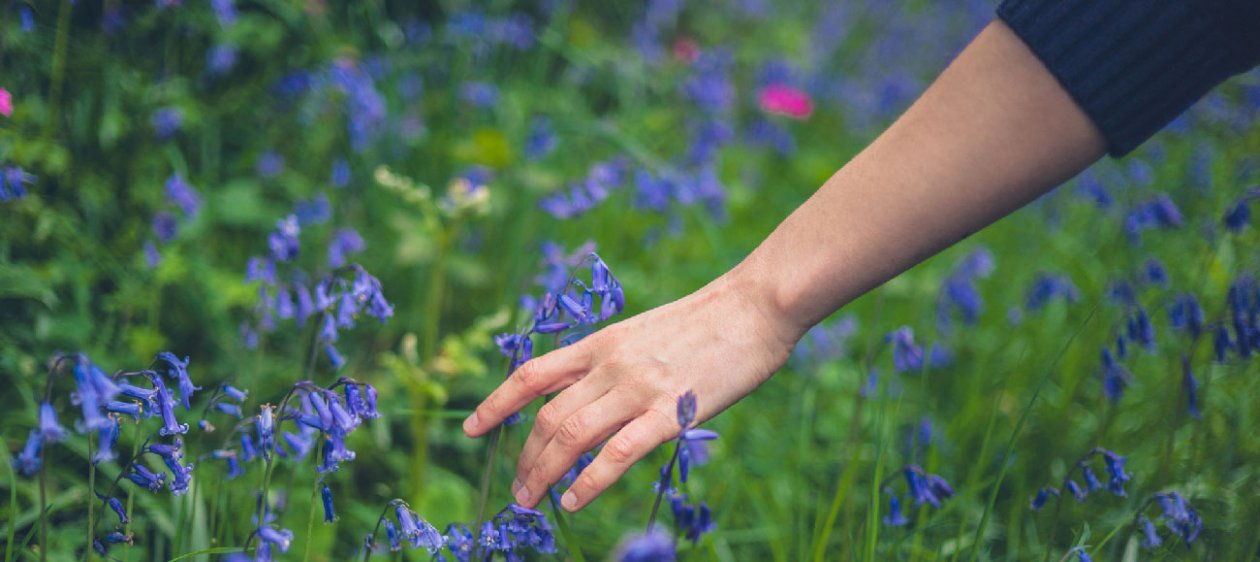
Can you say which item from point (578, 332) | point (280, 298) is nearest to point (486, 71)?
point (280, 298)

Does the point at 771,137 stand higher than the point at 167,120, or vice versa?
the point at 167,120

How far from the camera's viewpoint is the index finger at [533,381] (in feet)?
5.29

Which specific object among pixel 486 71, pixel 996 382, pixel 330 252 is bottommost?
pixel 996 382

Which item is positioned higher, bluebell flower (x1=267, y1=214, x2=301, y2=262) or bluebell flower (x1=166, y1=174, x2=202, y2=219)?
bluebell flower (x1=166, y1=174, x2=202, y2=219)

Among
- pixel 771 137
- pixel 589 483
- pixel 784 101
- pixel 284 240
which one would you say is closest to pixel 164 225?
pixel 284 240

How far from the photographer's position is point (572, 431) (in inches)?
60.1

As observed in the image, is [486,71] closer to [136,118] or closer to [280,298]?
[136,118]

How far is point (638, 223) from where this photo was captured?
15.4ft

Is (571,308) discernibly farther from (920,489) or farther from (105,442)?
(920,489)

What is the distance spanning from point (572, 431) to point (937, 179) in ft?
2.61

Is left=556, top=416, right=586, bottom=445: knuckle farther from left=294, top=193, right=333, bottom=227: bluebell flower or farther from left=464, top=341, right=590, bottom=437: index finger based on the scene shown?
left=294, top=193, right=333, bottom=227: bluebell flower

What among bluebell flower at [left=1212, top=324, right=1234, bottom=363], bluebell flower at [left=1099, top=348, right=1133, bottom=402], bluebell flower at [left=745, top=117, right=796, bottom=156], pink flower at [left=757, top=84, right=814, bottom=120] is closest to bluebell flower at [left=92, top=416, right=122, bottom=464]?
bluebell flower at [left=1099, top=348, right=1133, bottom=402]

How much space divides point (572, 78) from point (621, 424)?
448 centimetres

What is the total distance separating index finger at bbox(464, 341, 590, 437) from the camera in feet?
5.29
